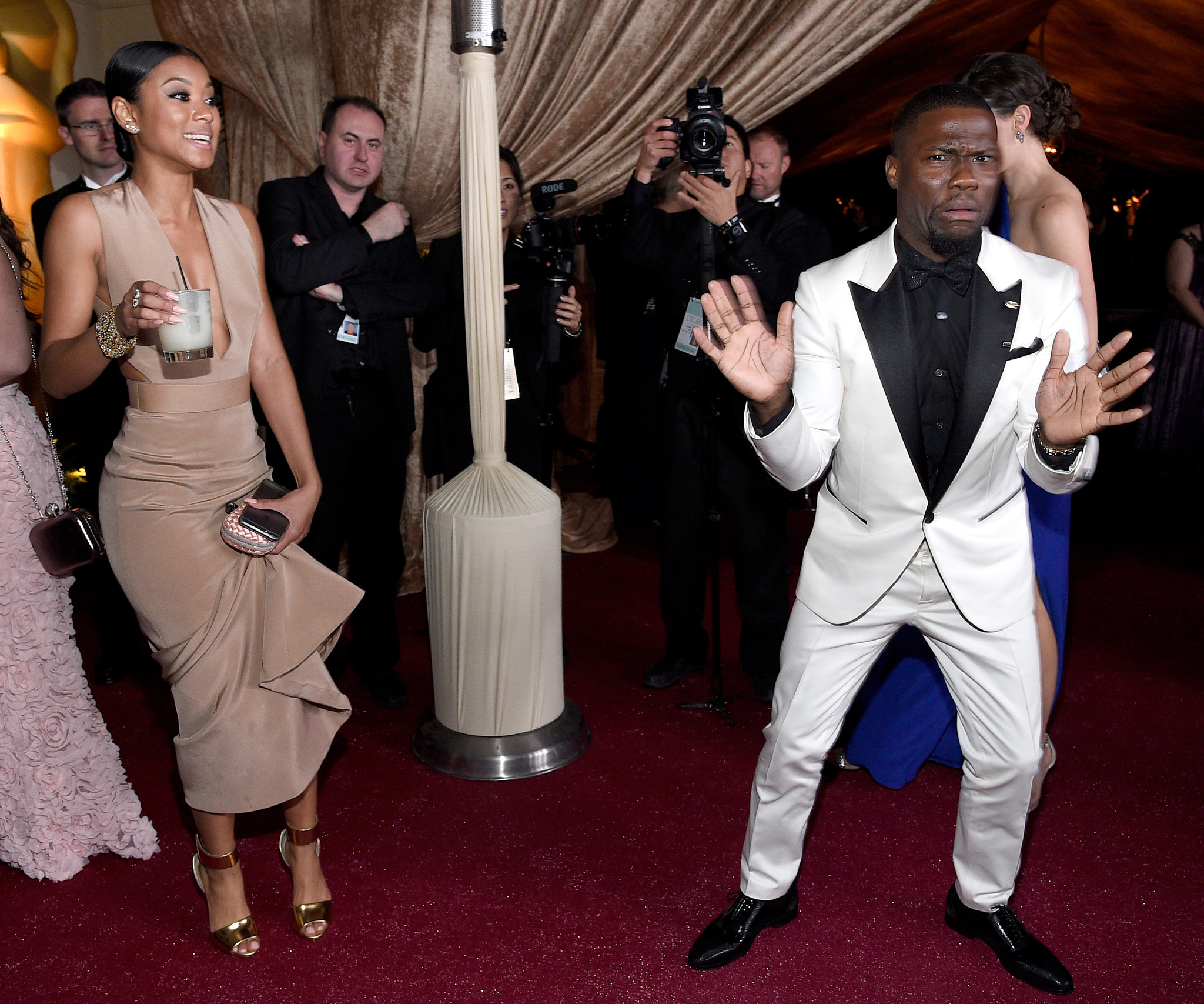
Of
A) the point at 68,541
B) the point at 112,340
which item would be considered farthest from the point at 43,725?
the point at 112,340

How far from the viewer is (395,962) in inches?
87.2

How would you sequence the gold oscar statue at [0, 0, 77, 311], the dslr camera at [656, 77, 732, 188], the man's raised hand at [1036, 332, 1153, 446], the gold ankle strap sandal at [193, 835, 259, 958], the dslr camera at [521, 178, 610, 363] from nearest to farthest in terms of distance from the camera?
the man's raised hand at [1036, 332, 1153, 446], the gold ankle strap sandal at [193, 835, 259, 958], the dslr camera at [656, 77, 732, 188], the dslr camera at [521, 178, 610, 363], the gold oscar statue at [0, 0, 77, 311]

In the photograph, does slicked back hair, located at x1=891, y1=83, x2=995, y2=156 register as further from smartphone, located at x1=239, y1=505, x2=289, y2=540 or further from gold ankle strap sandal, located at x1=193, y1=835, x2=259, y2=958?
gold ankle strap sandal, located at x1=193, y1=835, x2=259, y2=958

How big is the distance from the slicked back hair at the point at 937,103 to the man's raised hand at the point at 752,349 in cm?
41

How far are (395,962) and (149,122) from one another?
1790mm

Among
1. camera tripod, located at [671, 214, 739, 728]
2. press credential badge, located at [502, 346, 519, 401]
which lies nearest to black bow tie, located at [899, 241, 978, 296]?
camera tripod, located at [671, 214, 739, 728]

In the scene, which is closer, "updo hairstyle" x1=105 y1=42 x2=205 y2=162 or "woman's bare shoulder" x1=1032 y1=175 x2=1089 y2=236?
"updo hairstyle" x1=105 y1=42 x2=205 y2=162

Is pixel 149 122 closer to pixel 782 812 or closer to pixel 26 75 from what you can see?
pixel 782 812

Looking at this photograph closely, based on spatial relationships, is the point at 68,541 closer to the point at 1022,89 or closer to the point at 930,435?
the point at 930,435

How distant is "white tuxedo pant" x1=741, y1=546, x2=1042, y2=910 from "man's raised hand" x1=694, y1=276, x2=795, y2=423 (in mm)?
436

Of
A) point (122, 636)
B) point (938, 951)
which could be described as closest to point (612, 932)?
point (938, 951)

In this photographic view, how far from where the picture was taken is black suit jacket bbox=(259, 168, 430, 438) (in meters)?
3.10

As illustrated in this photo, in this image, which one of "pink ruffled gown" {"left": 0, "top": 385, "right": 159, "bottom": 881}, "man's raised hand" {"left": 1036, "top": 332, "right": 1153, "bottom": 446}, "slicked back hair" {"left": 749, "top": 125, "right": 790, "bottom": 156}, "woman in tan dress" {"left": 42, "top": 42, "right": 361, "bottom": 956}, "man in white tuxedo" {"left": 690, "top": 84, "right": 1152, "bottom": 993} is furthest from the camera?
"slicked back hair" {"left": 749, "top": 125, "right": 790, "bottom": 156}

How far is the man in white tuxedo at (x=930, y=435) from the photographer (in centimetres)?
185
